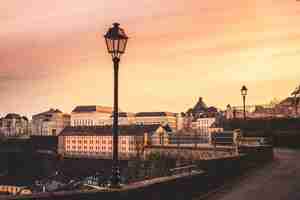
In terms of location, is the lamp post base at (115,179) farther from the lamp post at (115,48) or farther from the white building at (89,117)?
the white building at (89,117)

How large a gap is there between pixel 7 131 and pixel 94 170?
11885 centimetres

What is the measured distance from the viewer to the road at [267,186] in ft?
35.8

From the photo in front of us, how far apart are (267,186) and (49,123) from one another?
186686mm

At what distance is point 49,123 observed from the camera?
190m

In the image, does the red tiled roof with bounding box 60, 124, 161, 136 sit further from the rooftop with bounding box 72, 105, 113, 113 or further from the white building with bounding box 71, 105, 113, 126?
the rooftop with bounding box 72, 105, 113, 113

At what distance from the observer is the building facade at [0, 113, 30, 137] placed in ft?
633

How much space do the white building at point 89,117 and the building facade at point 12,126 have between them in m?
32.2

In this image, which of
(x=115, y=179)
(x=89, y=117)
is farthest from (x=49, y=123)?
(x=115, y=179)

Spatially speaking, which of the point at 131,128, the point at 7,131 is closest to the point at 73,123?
the point at 7,131

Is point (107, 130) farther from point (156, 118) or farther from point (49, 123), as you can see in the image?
point (49, 123)

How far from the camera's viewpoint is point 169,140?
4147 cm

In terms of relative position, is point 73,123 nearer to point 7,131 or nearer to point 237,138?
point 7,131

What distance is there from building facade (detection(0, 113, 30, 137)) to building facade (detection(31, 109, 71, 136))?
5.68 meters

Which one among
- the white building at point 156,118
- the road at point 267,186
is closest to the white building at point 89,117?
the white building at point 156,118
